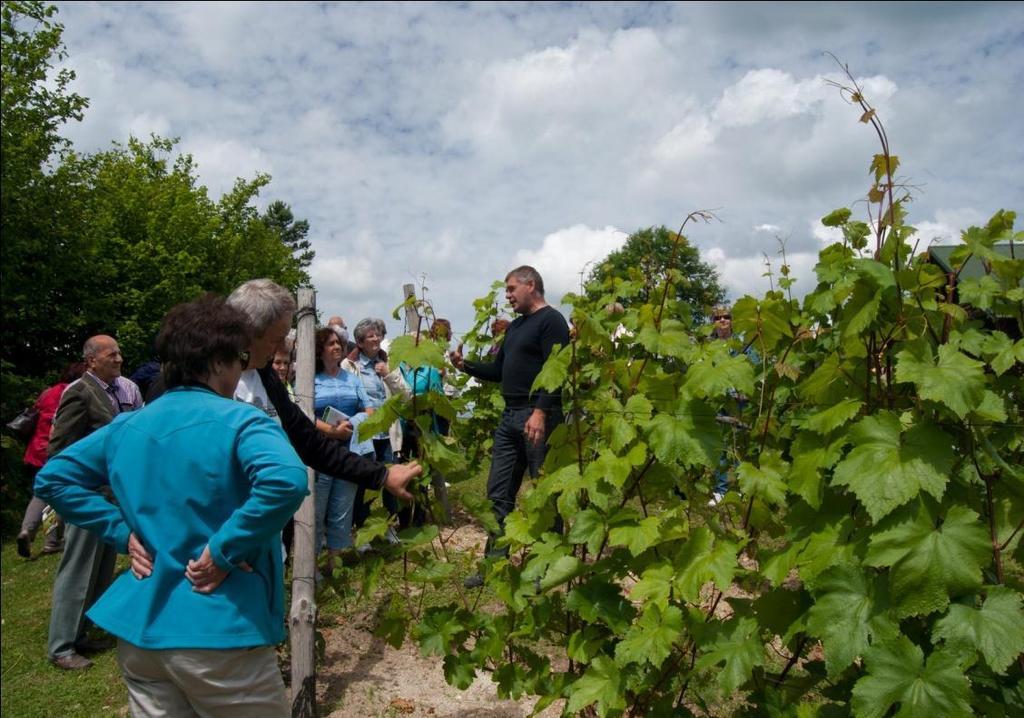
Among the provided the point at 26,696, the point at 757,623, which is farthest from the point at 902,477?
the point at 26,696

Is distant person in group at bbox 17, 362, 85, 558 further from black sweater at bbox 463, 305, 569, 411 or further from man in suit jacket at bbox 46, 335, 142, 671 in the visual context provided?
black sweater at bbox 463, 305, 569, 411

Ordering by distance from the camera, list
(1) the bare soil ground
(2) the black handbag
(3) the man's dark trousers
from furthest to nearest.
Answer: (2) the black handbag < (3) the man's dark trousers < (1) the bare soil ground

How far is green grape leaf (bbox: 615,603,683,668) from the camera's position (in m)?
2.03

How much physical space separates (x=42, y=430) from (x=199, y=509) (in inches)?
253

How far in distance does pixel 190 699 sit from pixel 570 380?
136 centimetres

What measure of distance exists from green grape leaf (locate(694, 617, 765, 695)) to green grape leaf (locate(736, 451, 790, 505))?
1.05 ft

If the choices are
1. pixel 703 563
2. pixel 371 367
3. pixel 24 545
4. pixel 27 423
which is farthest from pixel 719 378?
pixel 24 545

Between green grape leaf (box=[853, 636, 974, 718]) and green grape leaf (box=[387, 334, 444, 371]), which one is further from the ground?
green grape leaf (box=[387, 334, 444, 371])

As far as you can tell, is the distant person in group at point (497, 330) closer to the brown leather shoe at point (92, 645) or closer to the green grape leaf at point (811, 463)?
the brown leather shoe at point (92, 645)

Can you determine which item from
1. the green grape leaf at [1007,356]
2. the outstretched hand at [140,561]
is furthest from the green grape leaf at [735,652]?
the outstretched hand at [140,561]

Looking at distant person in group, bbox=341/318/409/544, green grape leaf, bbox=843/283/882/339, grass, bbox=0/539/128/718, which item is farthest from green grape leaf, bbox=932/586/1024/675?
distant person in group, bbox=341/318/409/544

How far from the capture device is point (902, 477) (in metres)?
1.66

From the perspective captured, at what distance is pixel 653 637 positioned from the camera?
2.06 meters

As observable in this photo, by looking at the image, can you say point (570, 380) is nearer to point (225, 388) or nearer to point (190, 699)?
point (225, 388)
